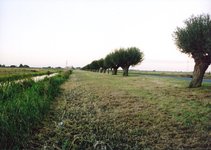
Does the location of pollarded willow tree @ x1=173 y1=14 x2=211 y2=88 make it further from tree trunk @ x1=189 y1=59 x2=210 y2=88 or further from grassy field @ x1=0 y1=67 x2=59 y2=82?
grassy field @ x1=0 y1=67 x2=59 y2=82

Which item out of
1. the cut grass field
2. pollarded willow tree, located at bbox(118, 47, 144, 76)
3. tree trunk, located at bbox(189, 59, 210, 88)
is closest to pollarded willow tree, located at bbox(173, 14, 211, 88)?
tree trunk, located at bbox(189, 59, 210, 88)

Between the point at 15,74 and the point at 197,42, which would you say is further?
the point at 15,74

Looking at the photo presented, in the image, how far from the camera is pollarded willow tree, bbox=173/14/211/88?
16.4 meters

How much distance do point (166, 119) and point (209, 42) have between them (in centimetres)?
1121

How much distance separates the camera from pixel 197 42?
16.9 m

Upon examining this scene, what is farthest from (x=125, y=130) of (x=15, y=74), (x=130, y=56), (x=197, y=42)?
(x=130, y=56)

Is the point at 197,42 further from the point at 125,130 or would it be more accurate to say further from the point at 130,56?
the point at 130,56

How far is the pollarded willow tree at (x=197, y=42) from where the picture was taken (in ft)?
53.8

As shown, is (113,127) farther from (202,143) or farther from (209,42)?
(209,42)

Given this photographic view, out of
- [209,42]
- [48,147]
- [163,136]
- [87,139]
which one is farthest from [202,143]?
[209,42]

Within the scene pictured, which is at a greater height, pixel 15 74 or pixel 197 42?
pixel 197 42

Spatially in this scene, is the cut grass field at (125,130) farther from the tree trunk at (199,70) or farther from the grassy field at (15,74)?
the grassy field at (15,74)

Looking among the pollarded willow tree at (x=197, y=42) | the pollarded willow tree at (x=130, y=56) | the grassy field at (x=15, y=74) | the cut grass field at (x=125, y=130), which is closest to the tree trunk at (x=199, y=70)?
the pollarded willow tree at (x=197, y=42)

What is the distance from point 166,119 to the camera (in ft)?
23.5
